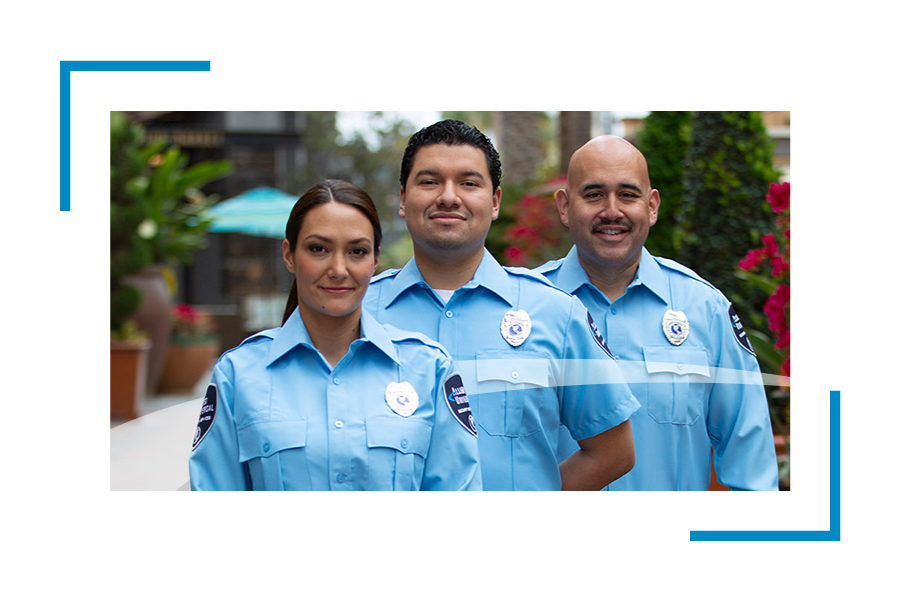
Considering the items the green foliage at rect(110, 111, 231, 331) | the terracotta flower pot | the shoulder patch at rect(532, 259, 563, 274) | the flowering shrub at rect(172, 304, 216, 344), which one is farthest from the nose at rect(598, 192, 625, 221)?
the flowering shrub at rect(172, 304, 216, 344)

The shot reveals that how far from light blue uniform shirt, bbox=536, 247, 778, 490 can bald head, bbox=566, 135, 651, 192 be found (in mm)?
278

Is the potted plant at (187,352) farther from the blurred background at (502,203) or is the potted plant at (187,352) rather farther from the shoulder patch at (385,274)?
the shoulder patch at (385,274)

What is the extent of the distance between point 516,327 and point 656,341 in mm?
530

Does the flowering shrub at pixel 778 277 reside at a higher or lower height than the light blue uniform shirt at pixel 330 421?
higher

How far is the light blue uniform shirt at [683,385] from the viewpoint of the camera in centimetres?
283

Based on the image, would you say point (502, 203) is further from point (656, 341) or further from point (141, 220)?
point (141, 220)

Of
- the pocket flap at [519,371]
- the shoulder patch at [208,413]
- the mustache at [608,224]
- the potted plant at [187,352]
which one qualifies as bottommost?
the potted plant at [187,352]

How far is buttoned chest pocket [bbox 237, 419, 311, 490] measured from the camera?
232 centimetres

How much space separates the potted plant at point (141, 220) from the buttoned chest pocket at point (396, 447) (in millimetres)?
6105

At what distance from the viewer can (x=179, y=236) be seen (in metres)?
10.3

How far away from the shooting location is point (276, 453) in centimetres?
233

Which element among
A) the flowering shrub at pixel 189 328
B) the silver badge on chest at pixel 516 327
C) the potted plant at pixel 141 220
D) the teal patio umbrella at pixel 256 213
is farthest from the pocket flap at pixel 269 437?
the flowering shrub at pixel 189 328

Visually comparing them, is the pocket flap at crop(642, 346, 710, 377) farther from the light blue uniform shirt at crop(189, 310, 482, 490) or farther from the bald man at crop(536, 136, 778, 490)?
the light blue uniform shirt at crop(189, 310, 482, 490)
